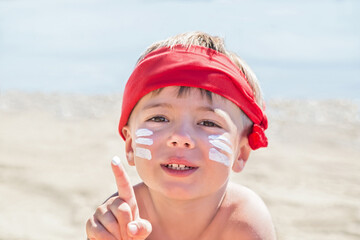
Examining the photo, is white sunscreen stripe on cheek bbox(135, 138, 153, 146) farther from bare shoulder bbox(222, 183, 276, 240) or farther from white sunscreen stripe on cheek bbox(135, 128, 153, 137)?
bare shoulder bbox(222, 183, 276, 240)

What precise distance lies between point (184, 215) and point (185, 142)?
2.16ft

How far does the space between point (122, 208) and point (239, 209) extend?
946 mm

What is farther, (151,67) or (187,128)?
(151,67)

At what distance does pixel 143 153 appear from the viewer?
8.20ft

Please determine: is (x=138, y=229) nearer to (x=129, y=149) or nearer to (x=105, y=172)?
(x=129, y=149)

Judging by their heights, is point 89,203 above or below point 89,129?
above

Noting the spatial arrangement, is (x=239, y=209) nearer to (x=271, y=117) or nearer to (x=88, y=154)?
(x=88, y=154)

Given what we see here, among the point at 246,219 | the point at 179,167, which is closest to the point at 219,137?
the point at 179,167

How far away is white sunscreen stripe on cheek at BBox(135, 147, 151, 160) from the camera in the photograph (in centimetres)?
247

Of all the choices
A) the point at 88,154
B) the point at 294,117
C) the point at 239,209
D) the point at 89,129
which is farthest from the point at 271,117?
the point at 239,209

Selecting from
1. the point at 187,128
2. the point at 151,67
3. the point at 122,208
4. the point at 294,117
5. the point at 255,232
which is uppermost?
the point at 151,67

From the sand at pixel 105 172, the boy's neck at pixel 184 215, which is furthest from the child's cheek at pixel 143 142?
the sand at pixel 105 172

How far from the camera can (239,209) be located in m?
2.91

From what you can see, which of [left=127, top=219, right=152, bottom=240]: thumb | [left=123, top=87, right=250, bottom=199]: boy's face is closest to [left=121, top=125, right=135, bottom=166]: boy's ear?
[left=123, top=87, right=250, bottom=199]: boy's face
